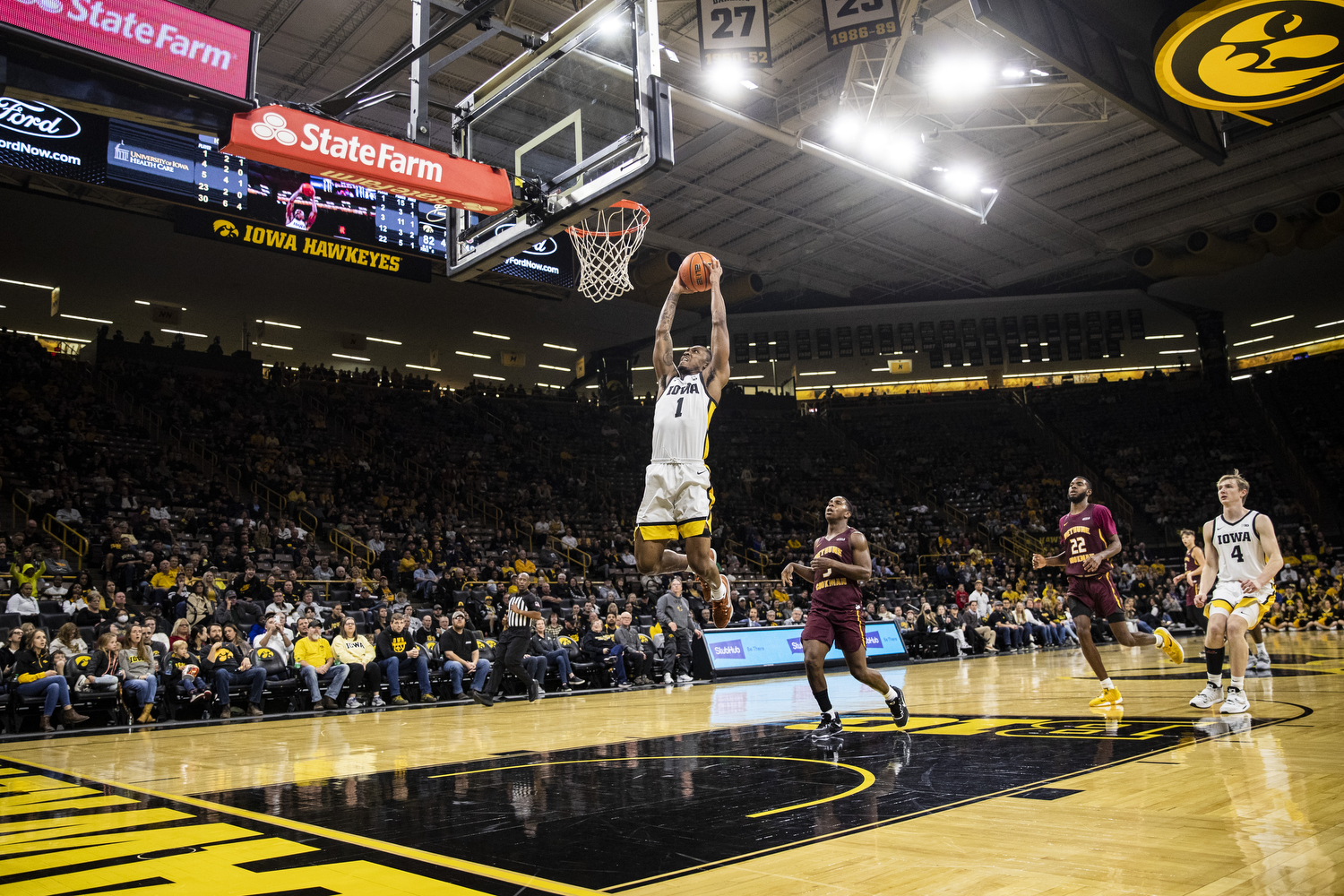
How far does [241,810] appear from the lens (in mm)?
4742

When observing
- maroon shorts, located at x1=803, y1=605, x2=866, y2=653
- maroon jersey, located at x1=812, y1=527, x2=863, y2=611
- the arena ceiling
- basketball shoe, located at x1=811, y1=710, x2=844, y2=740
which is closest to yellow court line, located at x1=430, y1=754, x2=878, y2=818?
basketball shoe, located at x1=811, y1=710, x2=844, y2=740

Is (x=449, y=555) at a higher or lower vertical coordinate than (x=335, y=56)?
lower

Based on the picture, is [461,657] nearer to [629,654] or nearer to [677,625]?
[629,654]

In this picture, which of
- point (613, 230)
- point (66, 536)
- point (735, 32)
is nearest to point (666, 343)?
point (613, 230)

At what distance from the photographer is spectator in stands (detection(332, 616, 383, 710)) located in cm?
1163

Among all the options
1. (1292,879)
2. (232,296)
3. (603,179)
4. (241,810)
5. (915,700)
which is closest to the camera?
(1292,879)

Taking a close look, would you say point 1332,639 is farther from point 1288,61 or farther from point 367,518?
point 367,518

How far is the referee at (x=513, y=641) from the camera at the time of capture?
36.5 feet

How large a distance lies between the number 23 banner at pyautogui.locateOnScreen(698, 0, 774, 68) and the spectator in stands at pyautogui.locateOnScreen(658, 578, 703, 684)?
24.0ft

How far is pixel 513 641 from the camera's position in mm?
11438

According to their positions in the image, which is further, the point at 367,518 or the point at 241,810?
the point at 367,518

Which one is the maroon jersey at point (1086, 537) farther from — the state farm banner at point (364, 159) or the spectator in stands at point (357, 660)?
the spectator in stands at point (357, 660)

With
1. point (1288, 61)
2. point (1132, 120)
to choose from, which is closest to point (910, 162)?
point (1132, 120)

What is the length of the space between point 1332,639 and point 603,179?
15131mm
